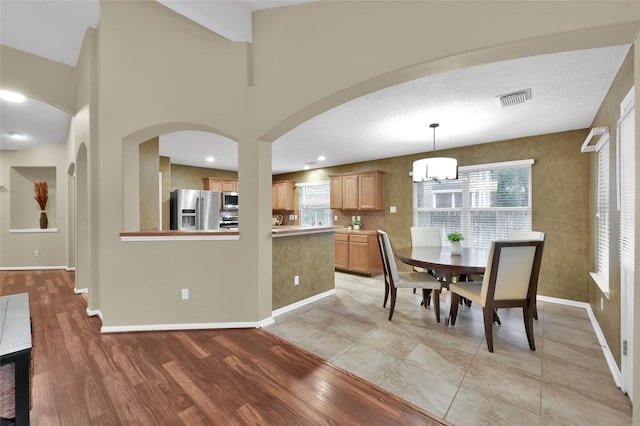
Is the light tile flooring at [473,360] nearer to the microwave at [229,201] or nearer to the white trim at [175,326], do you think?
the white trim at [175,326]

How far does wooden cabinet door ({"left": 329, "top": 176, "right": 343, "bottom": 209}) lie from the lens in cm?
598

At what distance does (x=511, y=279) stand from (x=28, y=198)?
30.1ft

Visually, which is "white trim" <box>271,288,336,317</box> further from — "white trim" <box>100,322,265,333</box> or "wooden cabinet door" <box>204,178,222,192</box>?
"wooden cabinet door" <box>204,178,222,192</box>

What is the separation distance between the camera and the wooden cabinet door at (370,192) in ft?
17.9

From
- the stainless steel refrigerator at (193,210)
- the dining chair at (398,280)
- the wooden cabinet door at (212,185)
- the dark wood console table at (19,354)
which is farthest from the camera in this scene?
the wooden cabinet door at (212,185)

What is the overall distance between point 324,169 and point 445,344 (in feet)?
16.1

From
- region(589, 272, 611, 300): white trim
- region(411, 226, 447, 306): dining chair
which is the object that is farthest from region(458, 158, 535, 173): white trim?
region(589, 272, 611, 300): white trim

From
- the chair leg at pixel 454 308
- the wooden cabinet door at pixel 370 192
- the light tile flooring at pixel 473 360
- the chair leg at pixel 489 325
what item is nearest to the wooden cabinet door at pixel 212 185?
the wooden cabinet door at pixel 370 192

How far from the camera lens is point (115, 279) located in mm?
2660

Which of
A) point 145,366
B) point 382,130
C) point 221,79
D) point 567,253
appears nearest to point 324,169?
point 382,130

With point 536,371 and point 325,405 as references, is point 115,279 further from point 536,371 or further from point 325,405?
point 536,371

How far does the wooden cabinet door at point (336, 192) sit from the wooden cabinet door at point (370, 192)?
50 centimetres

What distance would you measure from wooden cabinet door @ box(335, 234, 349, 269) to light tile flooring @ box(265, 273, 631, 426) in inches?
77.1

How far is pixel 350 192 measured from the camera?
582 cm
